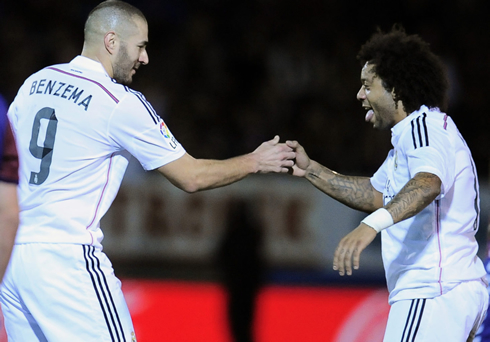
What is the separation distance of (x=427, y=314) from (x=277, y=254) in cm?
456

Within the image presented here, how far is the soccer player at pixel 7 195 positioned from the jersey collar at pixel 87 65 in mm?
1091

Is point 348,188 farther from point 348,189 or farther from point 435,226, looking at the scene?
point 435,226

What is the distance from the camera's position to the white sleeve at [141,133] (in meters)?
3.57

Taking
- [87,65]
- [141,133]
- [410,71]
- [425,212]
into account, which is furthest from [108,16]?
[425,212]

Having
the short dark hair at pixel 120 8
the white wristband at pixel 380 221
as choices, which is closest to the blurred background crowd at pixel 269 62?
the short dark hair at pixel 120 8

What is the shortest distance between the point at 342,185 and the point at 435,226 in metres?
0.94

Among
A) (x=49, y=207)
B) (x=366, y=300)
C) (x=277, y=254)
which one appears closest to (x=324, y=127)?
(x=277, y=254)

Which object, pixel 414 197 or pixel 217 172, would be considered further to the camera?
pixel 217 172

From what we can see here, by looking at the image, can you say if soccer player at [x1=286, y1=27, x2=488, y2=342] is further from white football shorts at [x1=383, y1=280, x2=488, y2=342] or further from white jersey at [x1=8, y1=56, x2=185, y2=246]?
white jersey at [x1=8, y1=56, x2=185, y2=246]

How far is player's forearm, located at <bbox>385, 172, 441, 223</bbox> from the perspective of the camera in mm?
3346

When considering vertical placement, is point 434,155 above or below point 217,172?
above

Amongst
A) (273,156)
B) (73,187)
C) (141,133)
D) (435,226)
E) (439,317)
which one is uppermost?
(273,156)

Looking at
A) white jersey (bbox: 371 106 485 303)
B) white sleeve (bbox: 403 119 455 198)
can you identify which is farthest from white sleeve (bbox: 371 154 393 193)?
white sleeve (bbox: 403 119 455 198)

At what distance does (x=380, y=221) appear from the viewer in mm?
3314
